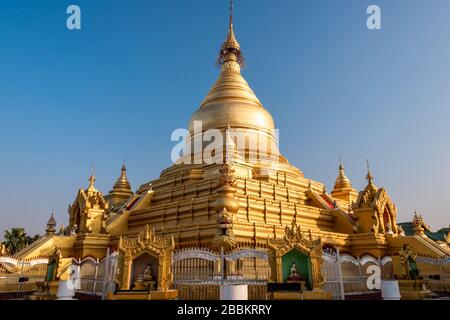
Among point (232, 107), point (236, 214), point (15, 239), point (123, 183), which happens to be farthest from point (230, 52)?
point (15, 239)

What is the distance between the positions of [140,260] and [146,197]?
15.0 m

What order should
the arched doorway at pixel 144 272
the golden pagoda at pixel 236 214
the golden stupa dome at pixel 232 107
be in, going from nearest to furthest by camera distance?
the arched doorway at pixel 144 272
the golden pagoda at pixel 236 214
the golden stupa dome at pixel 232 107

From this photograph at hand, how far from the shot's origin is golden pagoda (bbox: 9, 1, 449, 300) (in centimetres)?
1509

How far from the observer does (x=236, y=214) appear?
18.8m

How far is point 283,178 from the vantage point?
1083 inches

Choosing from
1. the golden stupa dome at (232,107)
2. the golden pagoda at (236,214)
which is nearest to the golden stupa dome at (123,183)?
the golden pagoda at (236,214)

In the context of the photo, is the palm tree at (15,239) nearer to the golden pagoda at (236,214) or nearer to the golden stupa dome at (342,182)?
the golden pagoda at (236,214)

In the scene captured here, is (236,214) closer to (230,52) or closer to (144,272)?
(144,272)

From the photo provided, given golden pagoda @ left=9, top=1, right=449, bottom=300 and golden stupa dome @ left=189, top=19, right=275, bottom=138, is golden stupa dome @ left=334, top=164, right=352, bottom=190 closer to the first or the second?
golden pagoda @ left=9, top=1, right=449, bottom=300

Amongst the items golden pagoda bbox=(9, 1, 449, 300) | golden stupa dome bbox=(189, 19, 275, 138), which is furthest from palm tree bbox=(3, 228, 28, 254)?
golden stupa dome bbox=(189, 19, 275, 138)

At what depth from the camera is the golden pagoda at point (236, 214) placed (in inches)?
594

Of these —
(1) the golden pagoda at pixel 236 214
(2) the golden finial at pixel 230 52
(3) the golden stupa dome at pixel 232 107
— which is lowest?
(1) the golden pagoda at pixel 236 214

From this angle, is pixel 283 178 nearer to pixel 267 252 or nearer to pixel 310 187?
pixel 310 187
